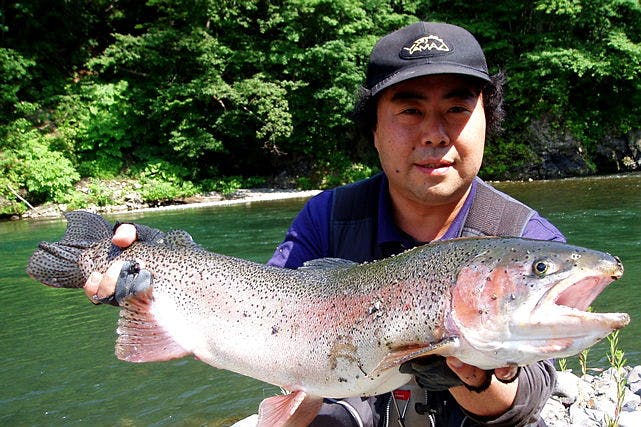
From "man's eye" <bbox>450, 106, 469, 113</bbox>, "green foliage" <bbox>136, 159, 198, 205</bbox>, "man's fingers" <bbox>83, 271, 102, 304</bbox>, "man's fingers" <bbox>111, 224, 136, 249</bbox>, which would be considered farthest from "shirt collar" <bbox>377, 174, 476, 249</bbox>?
"green foliage" <bbox>136, 159, 198, 205</bbox>

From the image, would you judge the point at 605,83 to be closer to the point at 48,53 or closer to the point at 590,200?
the point at 590,200

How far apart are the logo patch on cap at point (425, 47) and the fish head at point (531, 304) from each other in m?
1.05

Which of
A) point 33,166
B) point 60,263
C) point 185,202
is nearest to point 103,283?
point 60,263

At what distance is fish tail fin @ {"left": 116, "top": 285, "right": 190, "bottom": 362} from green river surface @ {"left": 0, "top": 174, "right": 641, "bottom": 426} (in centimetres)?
213

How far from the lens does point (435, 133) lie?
2475 mm

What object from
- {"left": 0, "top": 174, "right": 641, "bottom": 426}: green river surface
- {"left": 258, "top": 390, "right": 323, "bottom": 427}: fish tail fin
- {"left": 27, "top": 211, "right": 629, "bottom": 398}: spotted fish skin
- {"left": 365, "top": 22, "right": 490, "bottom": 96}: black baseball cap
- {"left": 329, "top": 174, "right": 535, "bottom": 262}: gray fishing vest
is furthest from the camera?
{"left": 0, "top": 174, "right": 641, "bottom": 426}: green river surface

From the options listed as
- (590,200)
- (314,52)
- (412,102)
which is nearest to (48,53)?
(314,52)

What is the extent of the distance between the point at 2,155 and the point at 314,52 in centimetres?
1257

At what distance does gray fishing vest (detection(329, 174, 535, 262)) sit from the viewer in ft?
8.77

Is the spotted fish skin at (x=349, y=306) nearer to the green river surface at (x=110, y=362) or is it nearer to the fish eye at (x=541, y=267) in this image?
the fish eye at (x=541, y=267)

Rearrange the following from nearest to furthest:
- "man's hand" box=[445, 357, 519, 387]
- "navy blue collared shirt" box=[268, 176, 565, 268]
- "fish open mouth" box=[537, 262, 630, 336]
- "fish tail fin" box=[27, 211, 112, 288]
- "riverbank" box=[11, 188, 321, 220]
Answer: "fish open mouth" box=[537, 262, 630, 336] → "man's hand" box=[445, 357, 519, 387] → "navy blue collared shirt" box=[268, 176, 565, 268] → "fish tail fin" box=[27, 211, 112, 288] → "riverbank" box=[11, 188, 321, 220]

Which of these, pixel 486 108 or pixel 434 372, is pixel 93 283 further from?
pixel 486 108

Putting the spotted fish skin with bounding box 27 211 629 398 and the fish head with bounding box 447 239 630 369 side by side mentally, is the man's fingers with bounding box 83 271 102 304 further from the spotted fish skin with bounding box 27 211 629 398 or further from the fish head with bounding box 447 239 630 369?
the fish head with bounding box 447 239 630 369

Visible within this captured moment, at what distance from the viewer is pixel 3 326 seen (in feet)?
23.7
